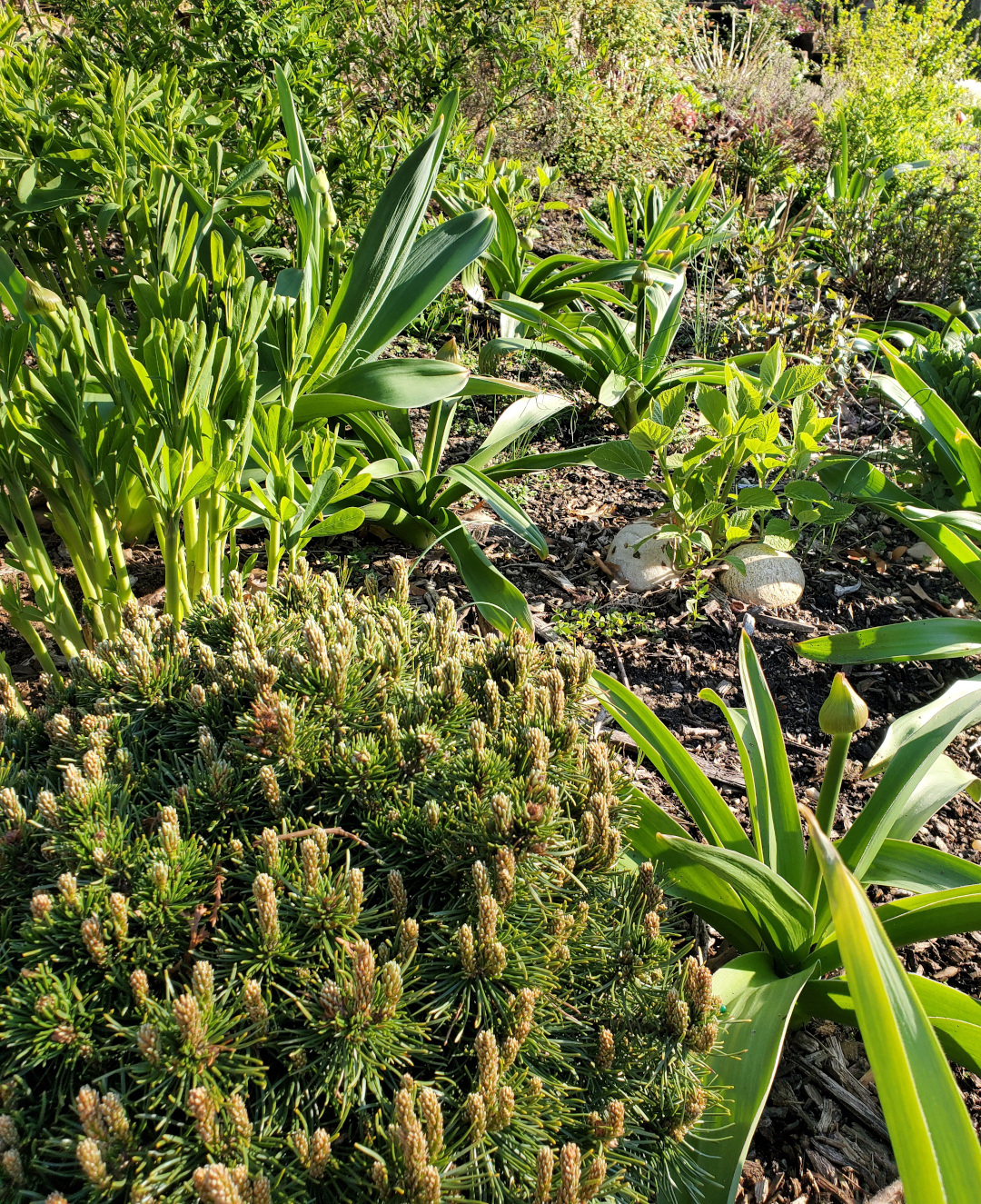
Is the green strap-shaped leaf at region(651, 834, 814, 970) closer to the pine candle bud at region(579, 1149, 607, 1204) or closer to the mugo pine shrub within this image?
the mugo pine shrub

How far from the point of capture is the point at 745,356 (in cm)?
323

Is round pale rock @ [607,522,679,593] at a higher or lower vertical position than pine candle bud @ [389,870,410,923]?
lower

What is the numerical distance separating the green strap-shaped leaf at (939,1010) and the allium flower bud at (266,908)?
0.83 meters

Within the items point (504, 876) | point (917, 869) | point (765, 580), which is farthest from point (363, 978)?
point (765, 580)

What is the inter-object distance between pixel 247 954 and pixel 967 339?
11.6 feet

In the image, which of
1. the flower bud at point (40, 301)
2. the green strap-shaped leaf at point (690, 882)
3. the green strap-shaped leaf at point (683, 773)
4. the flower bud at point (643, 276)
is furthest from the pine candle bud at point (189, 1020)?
the flower bud at point (643, 276)

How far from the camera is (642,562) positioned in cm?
264

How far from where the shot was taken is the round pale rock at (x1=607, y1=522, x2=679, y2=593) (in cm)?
262

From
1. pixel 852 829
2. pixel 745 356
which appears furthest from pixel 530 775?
pixel 745 356

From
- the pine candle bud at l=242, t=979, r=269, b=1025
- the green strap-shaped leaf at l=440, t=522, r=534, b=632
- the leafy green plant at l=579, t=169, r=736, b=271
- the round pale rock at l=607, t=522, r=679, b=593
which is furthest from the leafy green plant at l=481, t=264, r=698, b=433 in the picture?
the pine candle bud at l=242, t=979, r=269, b=1025

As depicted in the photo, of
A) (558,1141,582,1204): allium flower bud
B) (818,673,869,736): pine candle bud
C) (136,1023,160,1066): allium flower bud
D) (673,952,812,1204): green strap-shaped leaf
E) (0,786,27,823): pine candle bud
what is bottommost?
(673,952,812,1204): green strap-shaped leaf

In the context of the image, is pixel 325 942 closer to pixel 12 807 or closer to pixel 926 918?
pixel 12 807

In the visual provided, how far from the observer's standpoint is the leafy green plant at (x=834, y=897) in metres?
0.85

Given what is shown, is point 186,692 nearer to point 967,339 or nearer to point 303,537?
point 303,537
